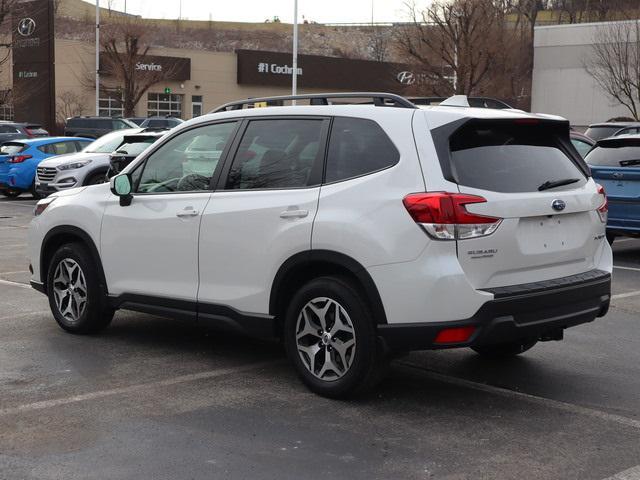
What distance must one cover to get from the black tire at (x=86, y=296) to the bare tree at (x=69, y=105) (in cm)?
5330

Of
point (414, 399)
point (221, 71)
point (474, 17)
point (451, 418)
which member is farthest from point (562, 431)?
point (221, 71)

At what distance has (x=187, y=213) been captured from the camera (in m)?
6.30

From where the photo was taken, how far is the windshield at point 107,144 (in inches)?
807

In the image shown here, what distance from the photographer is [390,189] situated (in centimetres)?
527

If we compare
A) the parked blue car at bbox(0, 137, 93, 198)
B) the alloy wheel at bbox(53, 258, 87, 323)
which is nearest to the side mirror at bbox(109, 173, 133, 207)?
the alloy wheel at bbox(53, 258, 87, 323)

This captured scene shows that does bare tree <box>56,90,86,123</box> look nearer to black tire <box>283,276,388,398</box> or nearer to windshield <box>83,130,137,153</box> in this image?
windshield <box>83,130,137,153</box>

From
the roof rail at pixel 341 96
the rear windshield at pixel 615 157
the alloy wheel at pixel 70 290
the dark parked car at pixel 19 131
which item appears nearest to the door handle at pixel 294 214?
the roof rail at pixel 341 96

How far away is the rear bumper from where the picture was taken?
5.10m

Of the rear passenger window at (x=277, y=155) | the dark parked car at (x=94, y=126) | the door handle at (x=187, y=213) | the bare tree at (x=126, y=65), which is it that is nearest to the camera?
the rear passenger window at (x=277, y=155)

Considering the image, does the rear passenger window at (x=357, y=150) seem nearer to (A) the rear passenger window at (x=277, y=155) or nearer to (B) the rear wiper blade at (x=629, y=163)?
(A) the rear passenger window at (x=277, y=155)

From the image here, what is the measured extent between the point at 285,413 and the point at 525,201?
6.16 ft

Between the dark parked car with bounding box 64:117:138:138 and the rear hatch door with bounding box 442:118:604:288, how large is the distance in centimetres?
3449

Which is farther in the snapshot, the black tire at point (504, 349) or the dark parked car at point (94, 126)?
the dark parked car at point (94, 126)

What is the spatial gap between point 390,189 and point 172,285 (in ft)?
6.44
